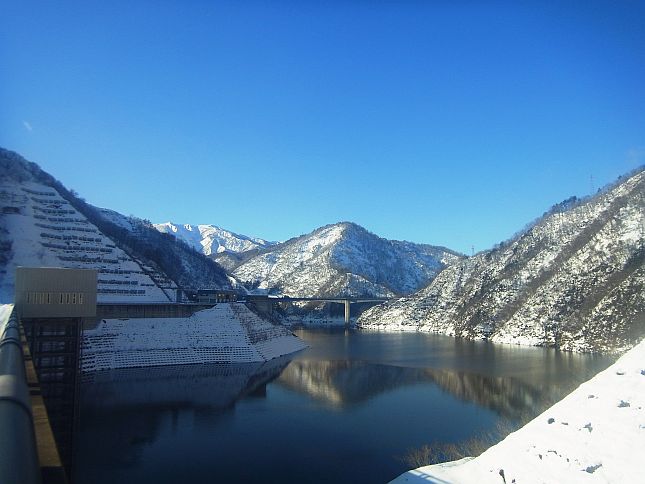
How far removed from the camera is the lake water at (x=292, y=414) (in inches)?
925

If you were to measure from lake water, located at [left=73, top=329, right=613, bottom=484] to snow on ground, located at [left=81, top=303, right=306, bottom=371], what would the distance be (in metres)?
2.72

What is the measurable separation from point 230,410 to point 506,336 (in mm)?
76076

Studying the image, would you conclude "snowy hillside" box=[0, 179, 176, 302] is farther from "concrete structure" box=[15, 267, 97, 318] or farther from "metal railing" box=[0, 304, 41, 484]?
"metal railing" box=[0, 304, 41, 484]

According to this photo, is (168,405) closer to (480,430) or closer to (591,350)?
(480,430)

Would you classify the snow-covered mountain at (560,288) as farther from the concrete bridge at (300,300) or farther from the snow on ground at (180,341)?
the snow on ground at (180,341)

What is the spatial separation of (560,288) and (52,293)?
9539 cm

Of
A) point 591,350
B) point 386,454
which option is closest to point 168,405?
point 386,454

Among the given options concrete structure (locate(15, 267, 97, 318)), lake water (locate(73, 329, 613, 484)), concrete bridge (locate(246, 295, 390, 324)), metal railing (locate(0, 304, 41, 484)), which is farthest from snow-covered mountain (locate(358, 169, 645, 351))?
metal railing (locate(0, 304, 41, 484))

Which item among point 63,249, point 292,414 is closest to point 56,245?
point 63,249

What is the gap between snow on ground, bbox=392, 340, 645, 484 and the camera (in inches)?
470

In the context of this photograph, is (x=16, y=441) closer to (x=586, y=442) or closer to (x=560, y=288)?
(x=586, y=442)

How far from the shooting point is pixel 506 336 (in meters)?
96.9

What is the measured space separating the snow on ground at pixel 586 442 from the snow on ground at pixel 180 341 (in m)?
46.1

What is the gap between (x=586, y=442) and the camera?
1299cm
